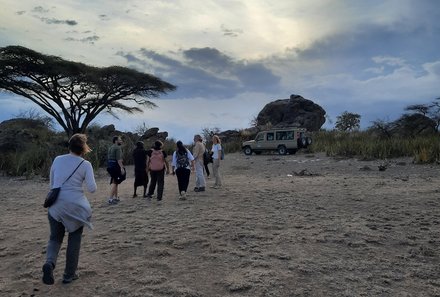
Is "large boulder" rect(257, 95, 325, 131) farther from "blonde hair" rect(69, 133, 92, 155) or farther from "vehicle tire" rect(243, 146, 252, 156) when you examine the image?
"blonde hair" rect(69, 133, 92, 155)

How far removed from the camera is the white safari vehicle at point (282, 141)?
29828mm

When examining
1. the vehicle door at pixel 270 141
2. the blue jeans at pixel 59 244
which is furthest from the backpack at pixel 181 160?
the vehicle door at pixel 270 141

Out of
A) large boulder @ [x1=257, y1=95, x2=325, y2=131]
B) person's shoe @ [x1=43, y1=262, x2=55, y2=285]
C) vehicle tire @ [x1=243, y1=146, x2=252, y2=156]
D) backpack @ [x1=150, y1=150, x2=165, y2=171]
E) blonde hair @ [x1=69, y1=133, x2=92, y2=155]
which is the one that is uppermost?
large boulder @ [x1=257, y1=95, x2=325, y2=131]

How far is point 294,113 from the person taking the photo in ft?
146

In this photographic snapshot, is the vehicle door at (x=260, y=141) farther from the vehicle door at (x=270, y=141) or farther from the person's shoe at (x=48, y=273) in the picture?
the person's shoe at (x=48, y=273)

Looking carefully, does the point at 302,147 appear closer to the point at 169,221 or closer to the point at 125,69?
the point at 125,69

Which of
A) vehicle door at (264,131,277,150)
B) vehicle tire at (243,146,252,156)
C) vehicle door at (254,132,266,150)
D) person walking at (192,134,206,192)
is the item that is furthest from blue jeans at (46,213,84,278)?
vehicle tire at (243,146,252,156)

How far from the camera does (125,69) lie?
113ft

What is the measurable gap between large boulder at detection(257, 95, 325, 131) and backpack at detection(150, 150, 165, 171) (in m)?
33.2

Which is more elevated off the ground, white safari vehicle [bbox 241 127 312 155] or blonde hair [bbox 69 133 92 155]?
white safari vehicle [bbox 241 127 312 155]

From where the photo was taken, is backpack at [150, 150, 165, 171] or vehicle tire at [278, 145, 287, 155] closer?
backpack at [150, 150, 165, 171]

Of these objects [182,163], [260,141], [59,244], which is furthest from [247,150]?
[59,244]

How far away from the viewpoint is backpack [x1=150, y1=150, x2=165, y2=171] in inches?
410

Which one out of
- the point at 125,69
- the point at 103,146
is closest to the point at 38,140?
the point at 103,146
